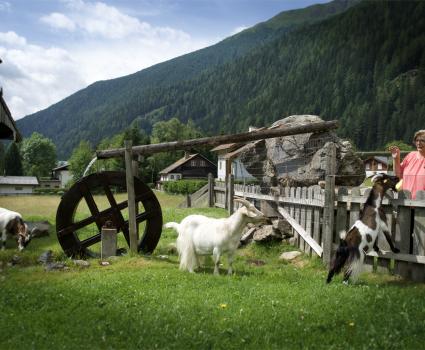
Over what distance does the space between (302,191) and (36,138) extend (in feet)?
384

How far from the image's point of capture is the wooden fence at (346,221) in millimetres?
7661

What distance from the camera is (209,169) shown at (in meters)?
82.7

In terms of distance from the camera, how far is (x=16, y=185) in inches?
3169

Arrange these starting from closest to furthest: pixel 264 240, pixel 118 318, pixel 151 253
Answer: pixel 118 318, pixel 151 253, pixel 264 240

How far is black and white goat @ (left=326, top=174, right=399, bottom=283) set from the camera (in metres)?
7.50

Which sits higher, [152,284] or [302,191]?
[302,191]

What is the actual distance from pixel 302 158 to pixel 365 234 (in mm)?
6194

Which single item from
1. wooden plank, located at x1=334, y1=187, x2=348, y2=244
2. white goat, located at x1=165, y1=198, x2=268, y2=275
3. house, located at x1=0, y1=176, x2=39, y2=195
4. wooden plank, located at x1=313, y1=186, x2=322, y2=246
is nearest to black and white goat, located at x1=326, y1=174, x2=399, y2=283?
wooden plank, located at x1=334, y1=187, x2=348, y2=244

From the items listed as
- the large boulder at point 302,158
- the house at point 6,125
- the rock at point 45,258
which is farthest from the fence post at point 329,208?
the house at point 6,125

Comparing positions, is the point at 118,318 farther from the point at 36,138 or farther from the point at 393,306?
the point at 36,138

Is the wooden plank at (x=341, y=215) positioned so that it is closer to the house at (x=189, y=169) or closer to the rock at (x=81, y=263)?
the rock at (x=81, y=263)

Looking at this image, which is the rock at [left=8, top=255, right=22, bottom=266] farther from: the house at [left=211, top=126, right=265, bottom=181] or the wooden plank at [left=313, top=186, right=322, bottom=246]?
the house at [left=211, top=126, right=265, bottom=181]

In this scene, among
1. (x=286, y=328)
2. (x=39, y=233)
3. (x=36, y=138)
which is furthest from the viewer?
(x=36, y=138)

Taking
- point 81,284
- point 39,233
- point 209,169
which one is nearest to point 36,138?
point 209,169
